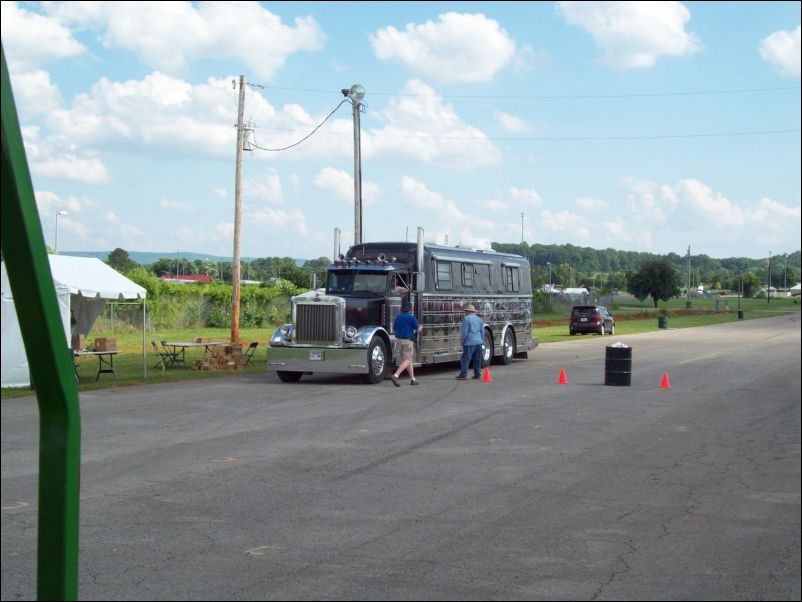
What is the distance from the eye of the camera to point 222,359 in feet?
75.1

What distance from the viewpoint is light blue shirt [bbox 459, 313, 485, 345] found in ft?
66.6

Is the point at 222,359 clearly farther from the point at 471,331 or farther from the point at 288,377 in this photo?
the point at 471,331

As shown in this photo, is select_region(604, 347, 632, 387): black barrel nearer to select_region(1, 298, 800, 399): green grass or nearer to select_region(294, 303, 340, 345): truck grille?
select_region(1, 298, 800, 399): green grass

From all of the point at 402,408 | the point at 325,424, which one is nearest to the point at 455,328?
the point at 402,408

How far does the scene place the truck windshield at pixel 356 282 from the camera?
20.7 meters

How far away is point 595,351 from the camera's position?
30.9 meters

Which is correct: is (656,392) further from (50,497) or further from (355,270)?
(50,497)

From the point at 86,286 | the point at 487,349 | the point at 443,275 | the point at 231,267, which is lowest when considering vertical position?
the point at 487,349

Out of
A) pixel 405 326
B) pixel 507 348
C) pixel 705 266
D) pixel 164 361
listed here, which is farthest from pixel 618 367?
pixel 705 266

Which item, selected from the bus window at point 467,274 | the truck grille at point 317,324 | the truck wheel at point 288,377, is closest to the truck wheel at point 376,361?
the truck grille at point 317,324

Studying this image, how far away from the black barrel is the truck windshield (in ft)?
16.8

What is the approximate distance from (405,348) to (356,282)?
236 centimetres

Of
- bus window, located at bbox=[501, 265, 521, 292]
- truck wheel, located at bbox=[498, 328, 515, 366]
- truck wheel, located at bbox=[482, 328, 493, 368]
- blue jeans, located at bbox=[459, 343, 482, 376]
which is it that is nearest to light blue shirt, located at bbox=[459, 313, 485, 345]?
blue jeans, located at bbox=[459, 343, 482, 376]

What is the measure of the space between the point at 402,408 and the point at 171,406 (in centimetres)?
364
